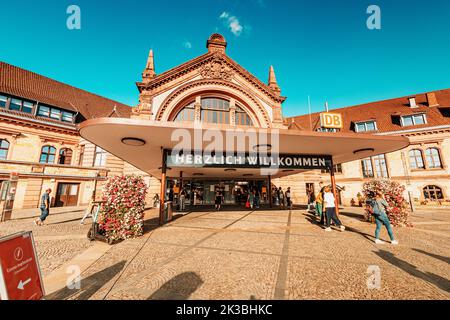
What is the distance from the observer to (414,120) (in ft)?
76.2

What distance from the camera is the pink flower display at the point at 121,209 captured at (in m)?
5.85

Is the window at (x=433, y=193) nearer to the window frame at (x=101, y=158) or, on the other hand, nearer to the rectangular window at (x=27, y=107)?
the window frame at (x=101, y=158)

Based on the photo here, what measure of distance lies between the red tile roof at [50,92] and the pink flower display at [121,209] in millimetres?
24515

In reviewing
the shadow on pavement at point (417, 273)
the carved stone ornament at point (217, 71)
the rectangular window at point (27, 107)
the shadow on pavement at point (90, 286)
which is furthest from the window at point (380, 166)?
the rectangular window at point (27, 107)

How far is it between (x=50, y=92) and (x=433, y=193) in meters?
48.3

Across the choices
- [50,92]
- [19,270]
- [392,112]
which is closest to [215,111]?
[19,270]

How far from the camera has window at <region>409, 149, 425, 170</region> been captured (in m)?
21.5

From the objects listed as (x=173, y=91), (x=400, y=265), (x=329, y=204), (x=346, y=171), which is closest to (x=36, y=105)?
(x=173, y=91)

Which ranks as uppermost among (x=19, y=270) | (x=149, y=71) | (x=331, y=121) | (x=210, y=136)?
(x=149, y=71)

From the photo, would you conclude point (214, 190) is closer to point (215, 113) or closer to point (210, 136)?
point (215, 113)

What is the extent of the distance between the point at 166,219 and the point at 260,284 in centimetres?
710
